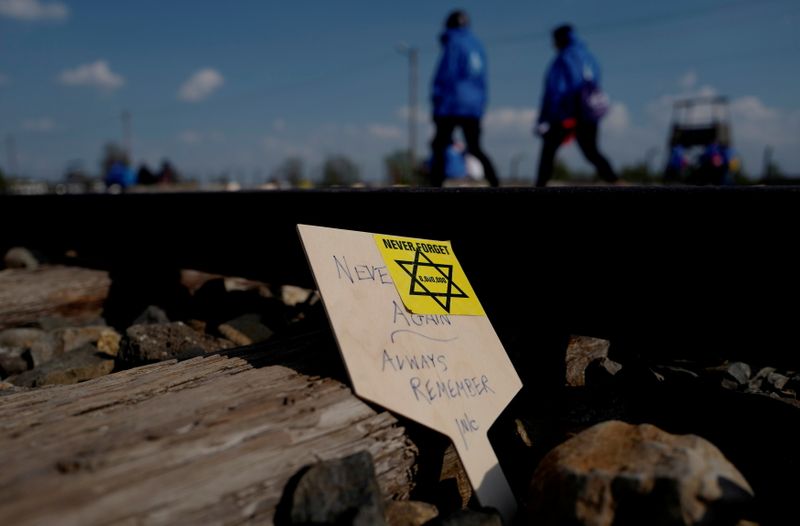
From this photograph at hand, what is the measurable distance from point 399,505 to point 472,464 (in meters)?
0.23

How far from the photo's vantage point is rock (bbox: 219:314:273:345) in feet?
10.4

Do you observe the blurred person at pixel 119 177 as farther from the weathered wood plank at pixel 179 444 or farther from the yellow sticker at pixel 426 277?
the weathered wood plank at pixel 179 444

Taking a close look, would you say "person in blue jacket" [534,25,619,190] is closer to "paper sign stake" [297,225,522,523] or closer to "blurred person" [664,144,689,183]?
"paper sign stake" [297,225,522,523]

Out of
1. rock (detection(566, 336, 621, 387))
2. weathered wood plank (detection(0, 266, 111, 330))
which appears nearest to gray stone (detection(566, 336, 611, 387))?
rock (detection(566, 336, 621, 387))

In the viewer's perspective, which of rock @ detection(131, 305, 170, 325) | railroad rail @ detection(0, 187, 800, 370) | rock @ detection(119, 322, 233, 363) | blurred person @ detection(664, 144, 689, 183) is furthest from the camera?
blurred person @ detection(664, 144, 689, 183)

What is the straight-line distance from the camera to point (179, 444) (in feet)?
4.62

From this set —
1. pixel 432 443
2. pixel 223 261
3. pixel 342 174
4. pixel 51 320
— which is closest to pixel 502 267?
pixel 432 443

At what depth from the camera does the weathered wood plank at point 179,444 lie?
48.6 inches

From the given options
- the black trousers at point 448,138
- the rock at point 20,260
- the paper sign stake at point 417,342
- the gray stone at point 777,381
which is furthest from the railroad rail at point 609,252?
the black trousers at point 448,138

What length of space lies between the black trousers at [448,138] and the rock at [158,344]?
4.73 meters

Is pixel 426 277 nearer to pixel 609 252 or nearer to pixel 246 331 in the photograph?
pixel 609 252

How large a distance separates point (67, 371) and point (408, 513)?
6.01 feet

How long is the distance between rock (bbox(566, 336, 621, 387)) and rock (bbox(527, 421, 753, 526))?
3.20 ft

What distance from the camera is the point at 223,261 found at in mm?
4086
